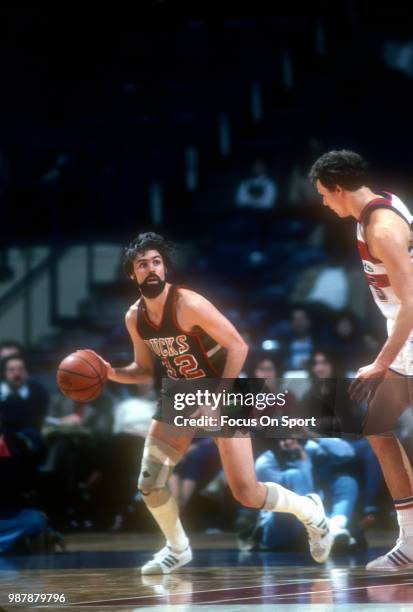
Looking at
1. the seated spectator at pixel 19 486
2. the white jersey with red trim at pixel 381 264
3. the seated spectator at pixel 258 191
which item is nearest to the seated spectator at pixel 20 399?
the seated spectator at pixel 19 486

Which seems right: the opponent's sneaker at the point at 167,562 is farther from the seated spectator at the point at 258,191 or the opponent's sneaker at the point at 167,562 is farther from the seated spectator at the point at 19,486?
the seated spectator at the point at 258,191

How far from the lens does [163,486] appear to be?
685 centimetres

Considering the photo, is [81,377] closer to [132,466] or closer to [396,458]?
[396,458]

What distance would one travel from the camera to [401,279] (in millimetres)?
5914

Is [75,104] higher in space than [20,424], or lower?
higher

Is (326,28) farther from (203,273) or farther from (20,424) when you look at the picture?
(20,424)

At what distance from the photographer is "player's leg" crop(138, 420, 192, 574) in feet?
22.2

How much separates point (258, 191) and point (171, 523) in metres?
7.16

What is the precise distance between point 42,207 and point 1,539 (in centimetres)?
584

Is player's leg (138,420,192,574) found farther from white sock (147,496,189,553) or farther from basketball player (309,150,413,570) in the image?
basketball player (309,150,413,570)

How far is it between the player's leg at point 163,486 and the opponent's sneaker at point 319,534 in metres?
0.67

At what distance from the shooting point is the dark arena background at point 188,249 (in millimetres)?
8328

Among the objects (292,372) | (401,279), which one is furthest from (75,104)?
(401,279)

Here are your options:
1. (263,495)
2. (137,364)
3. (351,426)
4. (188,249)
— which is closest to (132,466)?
(137,364)
